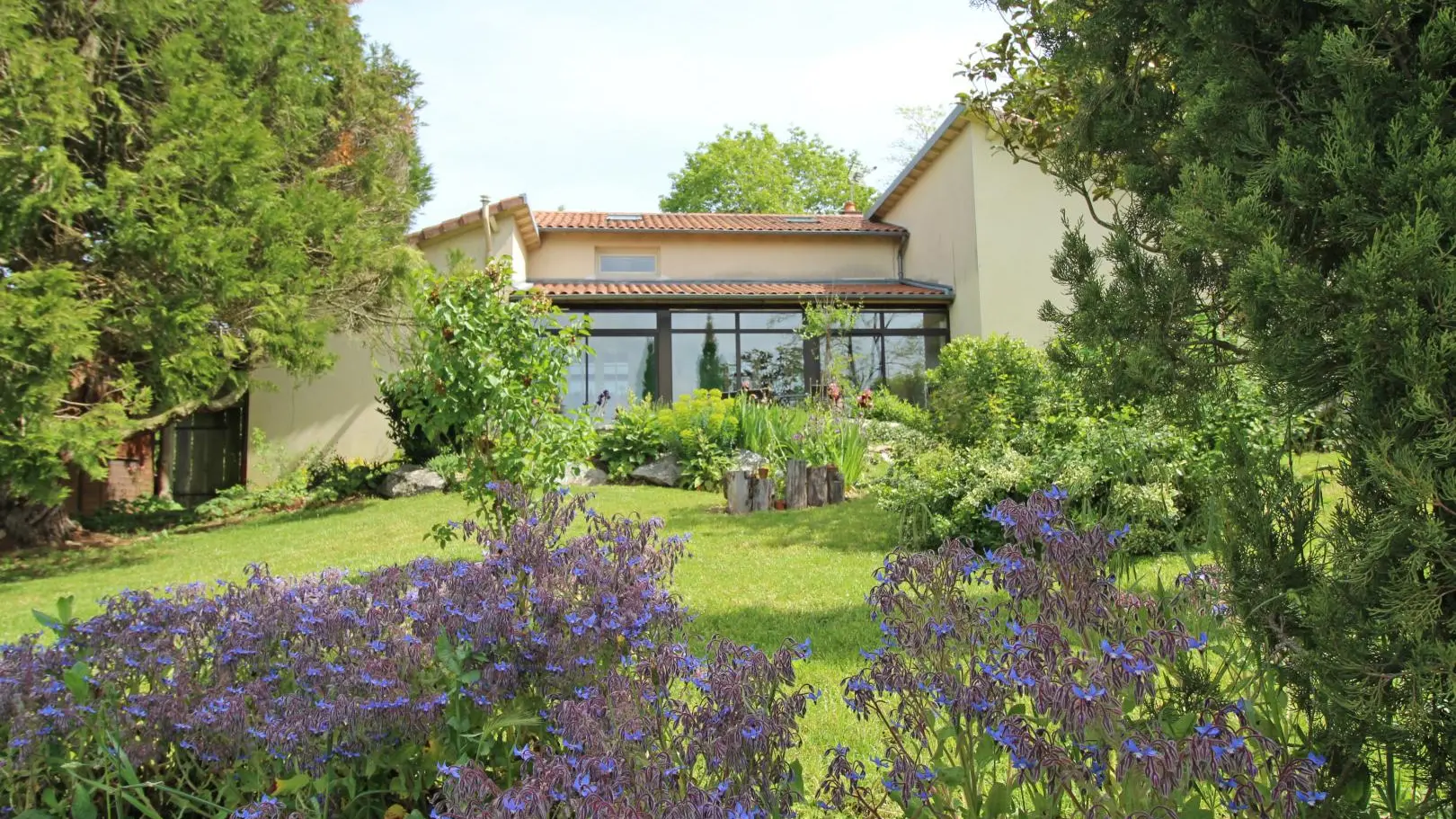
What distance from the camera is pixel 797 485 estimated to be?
10070 millimetres

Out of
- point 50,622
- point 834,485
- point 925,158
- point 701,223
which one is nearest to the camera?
point 50,622

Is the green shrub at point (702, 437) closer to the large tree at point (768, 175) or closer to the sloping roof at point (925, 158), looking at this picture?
the sloping roof at point (925, 158)

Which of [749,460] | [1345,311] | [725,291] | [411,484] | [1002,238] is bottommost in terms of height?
[411,484]

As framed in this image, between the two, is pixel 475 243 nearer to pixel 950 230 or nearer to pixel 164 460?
pixel 164 460

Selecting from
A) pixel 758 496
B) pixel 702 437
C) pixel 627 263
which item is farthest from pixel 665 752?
pixel 627 263

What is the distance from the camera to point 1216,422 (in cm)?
620

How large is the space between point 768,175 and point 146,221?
30255 millimetres

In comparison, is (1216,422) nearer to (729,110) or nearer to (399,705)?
(399,705)

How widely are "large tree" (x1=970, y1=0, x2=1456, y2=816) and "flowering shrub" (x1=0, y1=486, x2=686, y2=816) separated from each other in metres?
1.64

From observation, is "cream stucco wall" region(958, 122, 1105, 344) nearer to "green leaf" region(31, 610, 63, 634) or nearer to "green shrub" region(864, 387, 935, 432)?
"green shrub" region(864, 387, 935, 432)

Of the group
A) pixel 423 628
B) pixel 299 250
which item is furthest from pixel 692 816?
pixel 299 250

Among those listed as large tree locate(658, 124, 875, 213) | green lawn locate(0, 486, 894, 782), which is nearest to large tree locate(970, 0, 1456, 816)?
green lawn locate(0, 486, 894, 782)

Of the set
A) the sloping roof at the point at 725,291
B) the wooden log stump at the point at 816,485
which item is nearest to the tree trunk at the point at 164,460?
the sloping roof at the point at 725,291

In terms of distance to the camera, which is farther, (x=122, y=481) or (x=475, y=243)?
(x=475, y=243)
